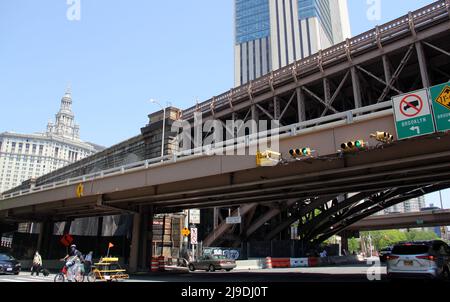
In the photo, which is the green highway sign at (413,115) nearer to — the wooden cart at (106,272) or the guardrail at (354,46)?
the wooden cart at (106,272)

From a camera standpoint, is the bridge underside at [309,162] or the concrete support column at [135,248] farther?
the concrete support column at [135,248]

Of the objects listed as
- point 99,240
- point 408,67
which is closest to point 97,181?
point 99,240

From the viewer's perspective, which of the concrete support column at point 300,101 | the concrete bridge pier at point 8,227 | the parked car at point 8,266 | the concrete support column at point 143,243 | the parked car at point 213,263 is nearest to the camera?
the parked car at point 8,266

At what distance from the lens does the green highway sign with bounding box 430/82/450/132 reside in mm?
13876

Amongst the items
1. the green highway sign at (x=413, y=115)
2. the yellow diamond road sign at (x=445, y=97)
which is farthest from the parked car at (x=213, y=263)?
the yellow diamond road sign at (x=445, y=97)

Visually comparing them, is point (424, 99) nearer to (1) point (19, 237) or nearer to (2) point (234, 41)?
(1) point (19, 237)

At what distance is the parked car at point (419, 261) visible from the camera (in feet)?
46.8

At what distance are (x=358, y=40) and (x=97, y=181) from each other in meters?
24.6

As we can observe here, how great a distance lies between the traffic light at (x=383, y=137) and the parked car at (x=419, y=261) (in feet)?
14.6

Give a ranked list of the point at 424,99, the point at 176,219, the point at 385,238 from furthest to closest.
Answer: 1. the point at 385,238
2. the point at 176,219
3. the point at 424,99

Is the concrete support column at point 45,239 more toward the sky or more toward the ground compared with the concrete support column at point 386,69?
more toward the ground

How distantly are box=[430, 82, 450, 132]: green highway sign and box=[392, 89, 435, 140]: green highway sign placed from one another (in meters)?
0.21

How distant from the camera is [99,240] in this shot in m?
47.2

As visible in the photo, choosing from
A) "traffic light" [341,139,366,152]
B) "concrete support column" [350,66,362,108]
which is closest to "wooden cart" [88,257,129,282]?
"traffic light" [341,139,366,152]
